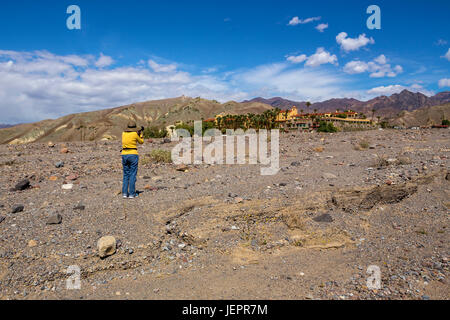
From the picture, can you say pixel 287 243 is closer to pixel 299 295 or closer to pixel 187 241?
pixel 299 295

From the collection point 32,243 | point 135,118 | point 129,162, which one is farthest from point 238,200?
point 135,118

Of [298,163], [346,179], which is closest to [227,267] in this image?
[346,179]

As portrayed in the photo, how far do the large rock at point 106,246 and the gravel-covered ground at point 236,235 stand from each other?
8 cm

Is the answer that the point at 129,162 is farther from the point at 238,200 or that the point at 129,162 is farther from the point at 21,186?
the point at 21,186

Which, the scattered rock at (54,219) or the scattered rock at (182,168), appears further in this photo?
the scattered rock at (182,168)

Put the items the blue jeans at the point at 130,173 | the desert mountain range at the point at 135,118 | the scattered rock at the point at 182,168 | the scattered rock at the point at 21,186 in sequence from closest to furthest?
the blue jeans at the point at 130,173 < the scattered rock at the point at 21,186 < the scattered rock at the point at 182,168 < the desert mountain range at the point at 135,118

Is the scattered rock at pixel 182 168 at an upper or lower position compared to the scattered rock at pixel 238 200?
upper

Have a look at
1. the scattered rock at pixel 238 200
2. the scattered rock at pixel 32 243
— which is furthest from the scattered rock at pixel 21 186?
the scattered rock at pixel 238 200

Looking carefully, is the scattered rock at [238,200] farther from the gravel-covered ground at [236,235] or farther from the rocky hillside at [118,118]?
the rocky hillside at [118,118]

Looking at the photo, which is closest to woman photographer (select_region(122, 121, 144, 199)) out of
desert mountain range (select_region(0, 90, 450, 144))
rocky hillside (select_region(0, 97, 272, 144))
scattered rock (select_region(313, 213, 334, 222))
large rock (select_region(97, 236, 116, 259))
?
large rock (select_region(97, 236, 116, 259))

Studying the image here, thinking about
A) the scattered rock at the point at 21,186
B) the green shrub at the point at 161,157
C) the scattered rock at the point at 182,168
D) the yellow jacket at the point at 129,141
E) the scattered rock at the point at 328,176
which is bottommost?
the scattered rock at the point at 21,186

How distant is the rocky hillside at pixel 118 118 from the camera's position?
3292 inches

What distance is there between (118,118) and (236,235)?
341 feet
